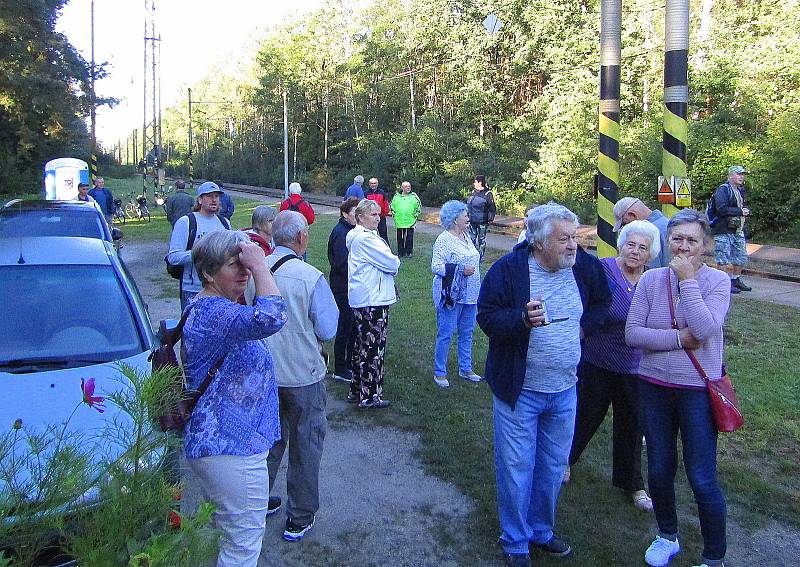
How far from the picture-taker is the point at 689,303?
12.0 ft

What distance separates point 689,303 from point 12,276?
14.6ft

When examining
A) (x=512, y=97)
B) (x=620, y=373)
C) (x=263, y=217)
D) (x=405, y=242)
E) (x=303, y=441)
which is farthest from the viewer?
(x=512, y=97)

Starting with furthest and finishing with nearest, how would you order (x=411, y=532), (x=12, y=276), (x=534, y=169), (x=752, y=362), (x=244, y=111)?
(x=244, y=111)
(x=534, y=169)
(x=752, y=362)
(x=12, y=276)
(x=411, y=532)

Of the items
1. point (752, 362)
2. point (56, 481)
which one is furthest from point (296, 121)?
point (56, 481)

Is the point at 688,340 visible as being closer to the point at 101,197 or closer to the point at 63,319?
the point at 63,319

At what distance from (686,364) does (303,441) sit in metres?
2.17

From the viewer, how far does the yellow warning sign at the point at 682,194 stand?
304 inches

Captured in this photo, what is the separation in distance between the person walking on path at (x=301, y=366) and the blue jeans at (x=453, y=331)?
2892 mm

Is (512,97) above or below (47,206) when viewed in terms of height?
above

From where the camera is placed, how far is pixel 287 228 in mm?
4441

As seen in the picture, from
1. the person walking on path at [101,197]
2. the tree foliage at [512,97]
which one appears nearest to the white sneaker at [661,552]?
the person walking on path at [101,197]

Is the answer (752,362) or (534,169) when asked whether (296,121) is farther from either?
(752,362)

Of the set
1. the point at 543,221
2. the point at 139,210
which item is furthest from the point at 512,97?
the point at 543,221

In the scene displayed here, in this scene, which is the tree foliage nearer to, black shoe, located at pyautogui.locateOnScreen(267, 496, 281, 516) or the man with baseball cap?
the man with baseball cap
